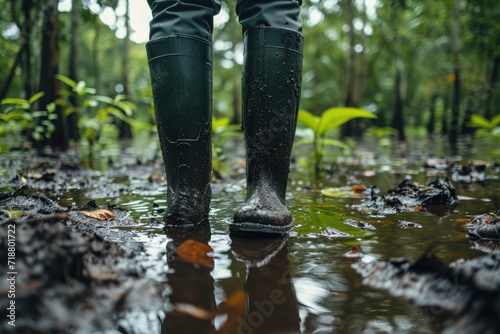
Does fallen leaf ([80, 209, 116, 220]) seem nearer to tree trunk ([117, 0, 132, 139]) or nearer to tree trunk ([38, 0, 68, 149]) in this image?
tree trunk ([38, 0, 68, 149])

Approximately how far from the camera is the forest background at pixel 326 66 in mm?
4383

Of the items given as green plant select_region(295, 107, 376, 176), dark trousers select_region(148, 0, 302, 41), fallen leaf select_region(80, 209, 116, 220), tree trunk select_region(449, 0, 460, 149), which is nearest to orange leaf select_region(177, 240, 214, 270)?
fallen leaf select_region(80, 209, 116, 220)

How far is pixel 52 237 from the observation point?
655 millimetres

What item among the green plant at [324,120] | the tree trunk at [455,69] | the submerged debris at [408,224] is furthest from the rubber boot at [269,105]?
the tree trunk at [455,69]

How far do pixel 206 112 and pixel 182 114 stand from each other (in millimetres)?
89

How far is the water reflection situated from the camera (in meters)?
0.65

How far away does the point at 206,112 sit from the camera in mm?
1322

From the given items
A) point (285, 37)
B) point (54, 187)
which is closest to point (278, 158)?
point (285, 37)

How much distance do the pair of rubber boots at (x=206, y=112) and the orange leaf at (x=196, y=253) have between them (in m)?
0.24

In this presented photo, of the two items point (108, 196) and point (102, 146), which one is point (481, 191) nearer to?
point (108, 196)

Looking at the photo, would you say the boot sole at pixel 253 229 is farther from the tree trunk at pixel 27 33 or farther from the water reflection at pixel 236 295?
the tree trunk at pixel 27 33

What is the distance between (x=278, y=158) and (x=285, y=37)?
397 millimetres

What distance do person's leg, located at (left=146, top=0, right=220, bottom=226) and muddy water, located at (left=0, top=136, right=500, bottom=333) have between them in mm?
122

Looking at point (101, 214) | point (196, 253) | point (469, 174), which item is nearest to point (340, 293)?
point (196, 253)
